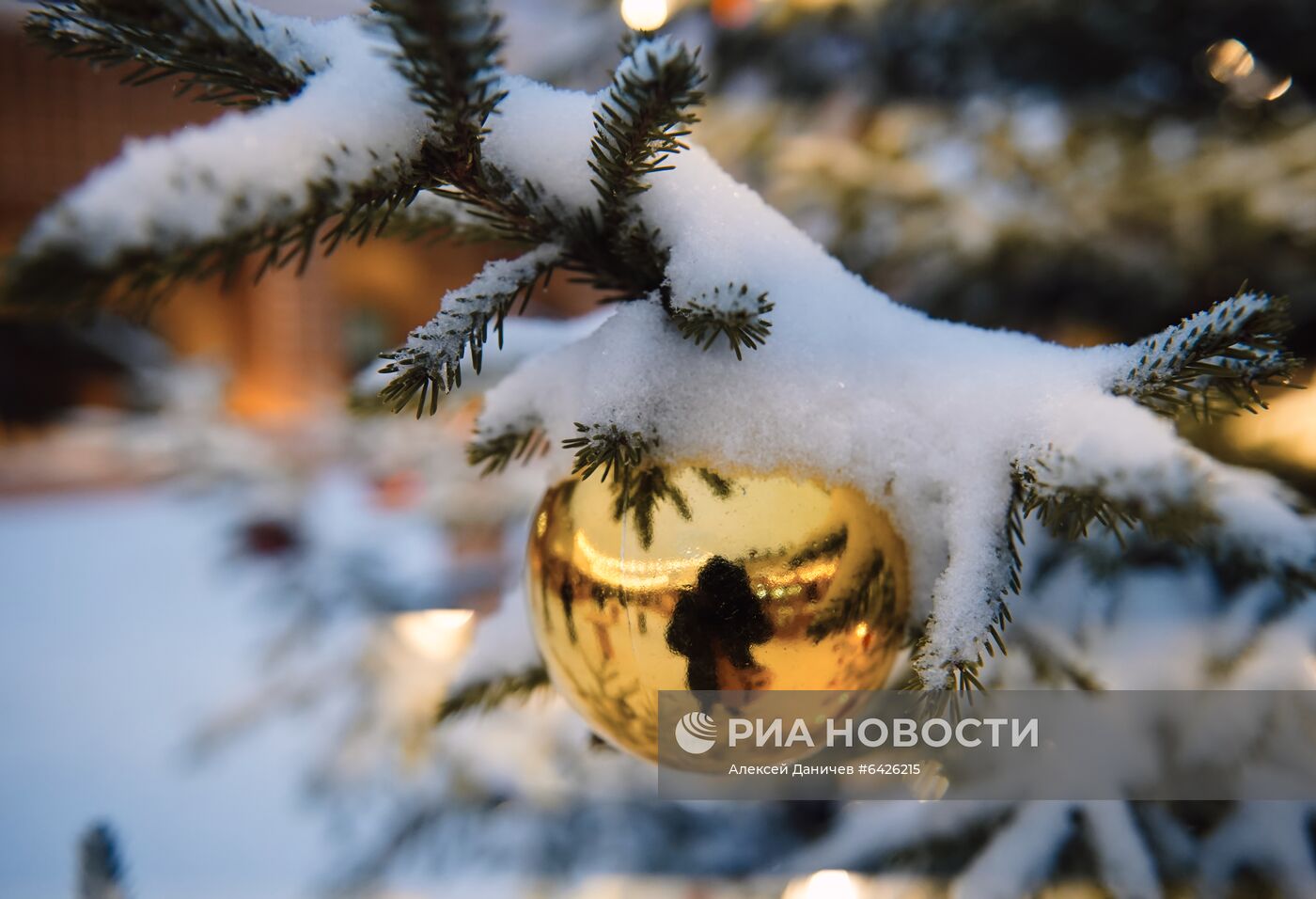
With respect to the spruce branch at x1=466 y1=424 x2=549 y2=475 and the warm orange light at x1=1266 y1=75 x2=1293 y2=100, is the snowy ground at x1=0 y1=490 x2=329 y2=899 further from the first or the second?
the warm orange light at x1=1266 y1=75 x2=1293 y2=100

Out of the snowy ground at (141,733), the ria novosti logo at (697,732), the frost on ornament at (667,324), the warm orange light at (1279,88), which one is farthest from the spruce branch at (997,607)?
the snowy ground at (141,733)

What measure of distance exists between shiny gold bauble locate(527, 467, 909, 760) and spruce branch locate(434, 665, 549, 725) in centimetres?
11

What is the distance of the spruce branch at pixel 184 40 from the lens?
0.71 feet

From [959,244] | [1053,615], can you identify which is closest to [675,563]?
[1053,615]

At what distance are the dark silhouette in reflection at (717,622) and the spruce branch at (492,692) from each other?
16 centimetres

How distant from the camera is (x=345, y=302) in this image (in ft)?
19.1

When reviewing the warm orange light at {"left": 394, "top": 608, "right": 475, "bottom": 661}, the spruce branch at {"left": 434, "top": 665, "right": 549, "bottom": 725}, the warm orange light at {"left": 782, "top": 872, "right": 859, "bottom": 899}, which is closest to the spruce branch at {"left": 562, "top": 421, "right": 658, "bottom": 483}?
the spruce branch at {"left": 434, "top": 665, "right": 549, "bottom": 725}

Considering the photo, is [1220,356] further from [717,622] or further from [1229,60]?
[1229,60]

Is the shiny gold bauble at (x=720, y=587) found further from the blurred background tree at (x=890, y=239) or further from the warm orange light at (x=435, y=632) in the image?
the warm orange light at (x=435, y=632)

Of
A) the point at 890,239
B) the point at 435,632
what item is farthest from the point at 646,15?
the point at 435,632

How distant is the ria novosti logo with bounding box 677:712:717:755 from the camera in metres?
0.36

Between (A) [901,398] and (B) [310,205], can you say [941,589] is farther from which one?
(B) [310,205]

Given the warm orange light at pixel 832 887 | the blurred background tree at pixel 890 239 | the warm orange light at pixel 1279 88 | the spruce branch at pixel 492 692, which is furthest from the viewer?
the warm orange light at pixel 1279 88

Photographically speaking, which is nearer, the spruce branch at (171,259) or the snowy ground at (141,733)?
the spruce branch at (171,259)
